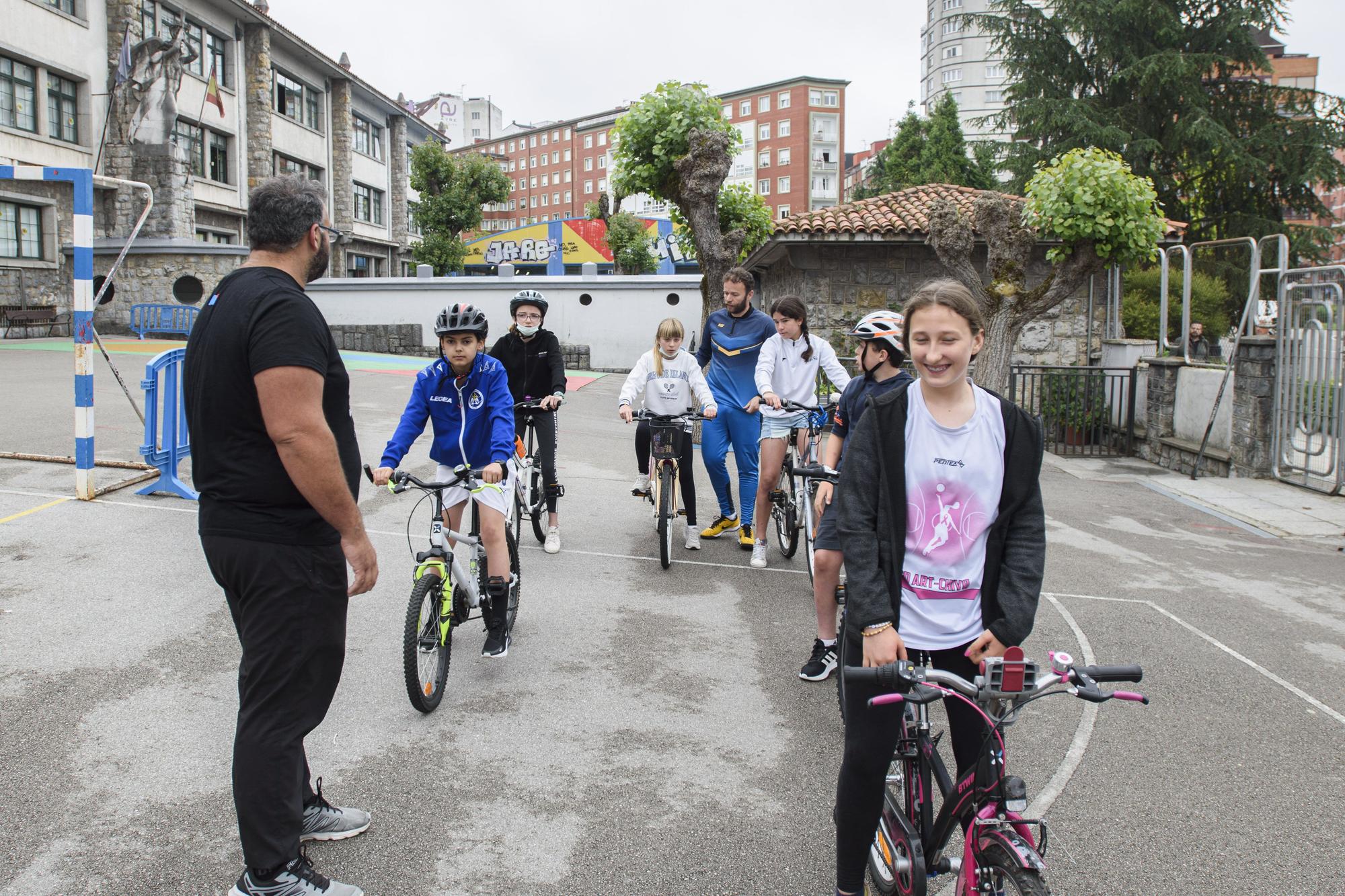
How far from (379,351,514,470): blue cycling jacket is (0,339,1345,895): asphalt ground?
108 centimetres

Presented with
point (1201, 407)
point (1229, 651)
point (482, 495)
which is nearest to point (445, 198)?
point (1201, 407)

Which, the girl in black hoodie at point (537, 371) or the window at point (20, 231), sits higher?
the window at point (20, 231)

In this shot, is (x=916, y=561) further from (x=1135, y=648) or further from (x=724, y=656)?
(x=1135, y=648)

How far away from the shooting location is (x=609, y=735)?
4.27 metres

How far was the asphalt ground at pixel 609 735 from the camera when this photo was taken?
127 inches

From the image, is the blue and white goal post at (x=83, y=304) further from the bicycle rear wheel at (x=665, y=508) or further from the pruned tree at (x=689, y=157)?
the pruned tree at (x=689, y=157)

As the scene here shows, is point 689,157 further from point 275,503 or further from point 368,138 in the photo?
point 368,138

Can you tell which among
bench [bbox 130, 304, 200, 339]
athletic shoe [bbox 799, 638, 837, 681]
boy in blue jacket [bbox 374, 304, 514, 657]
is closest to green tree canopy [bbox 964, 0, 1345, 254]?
bench [bbox 130, 304, 200, 339]

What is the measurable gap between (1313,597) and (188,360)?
762 centimetres

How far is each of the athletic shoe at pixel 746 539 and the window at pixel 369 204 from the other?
4021cm

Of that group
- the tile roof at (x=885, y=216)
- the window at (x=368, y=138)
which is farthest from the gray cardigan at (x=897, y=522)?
the window at (x=368, y=138)

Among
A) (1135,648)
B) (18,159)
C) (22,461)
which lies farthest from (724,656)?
(18,159)

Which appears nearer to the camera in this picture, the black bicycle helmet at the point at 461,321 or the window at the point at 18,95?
the black bicycle helmet at the point at 461,321

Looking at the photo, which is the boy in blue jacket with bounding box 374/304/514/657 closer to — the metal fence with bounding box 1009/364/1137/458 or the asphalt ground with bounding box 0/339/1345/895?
the asphalt ground with bounding box 0/339/1345/895
